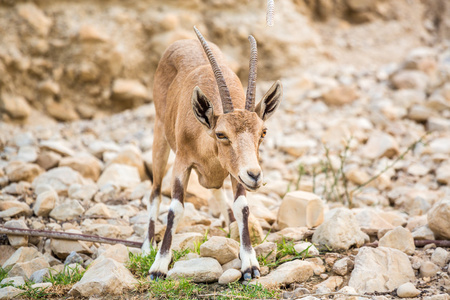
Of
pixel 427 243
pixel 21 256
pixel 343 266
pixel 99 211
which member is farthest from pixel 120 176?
pixel 427 243

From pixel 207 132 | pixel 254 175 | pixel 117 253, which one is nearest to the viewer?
pixel 254 175

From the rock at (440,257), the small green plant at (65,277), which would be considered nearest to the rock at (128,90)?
the small green plant at (65,277)

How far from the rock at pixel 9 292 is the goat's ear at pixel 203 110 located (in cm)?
226

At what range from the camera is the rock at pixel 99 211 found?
5859mm

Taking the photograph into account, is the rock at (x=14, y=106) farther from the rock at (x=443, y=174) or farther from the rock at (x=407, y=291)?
A: the rock at (x=407, y=291)

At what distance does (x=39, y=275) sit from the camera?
4.49 metres

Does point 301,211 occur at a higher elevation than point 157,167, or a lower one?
lower

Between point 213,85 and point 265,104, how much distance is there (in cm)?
72

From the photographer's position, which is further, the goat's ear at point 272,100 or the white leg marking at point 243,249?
the goat's ear at point 272,100

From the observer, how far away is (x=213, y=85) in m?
4.79

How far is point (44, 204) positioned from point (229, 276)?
9.35ft

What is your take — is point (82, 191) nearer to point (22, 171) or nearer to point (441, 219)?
point (22, 171)

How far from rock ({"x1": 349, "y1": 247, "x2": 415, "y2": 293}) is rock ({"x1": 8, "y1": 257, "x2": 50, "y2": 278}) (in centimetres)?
310

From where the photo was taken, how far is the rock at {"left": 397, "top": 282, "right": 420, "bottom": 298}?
3850 mm
